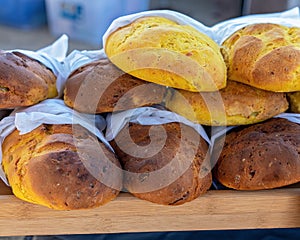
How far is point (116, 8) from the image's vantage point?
286 cm

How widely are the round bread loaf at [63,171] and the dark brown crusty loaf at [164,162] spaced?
3cm

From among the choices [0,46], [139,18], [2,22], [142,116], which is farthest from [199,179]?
[2,22]

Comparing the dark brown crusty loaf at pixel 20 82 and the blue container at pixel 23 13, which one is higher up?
the dark brown crusty loaf at pixel 20 82

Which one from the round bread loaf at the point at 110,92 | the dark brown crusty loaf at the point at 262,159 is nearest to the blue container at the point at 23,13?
the round bread loaf at the point at 110,92

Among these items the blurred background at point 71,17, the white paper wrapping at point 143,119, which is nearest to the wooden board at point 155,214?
the white paper wrapping at point 143,119

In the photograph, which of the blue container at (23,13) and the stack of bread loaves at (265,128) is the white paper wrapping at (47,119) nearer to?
the stack of bread loaves at (265,128)

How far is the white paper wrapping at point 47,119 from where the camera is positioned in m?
0.78

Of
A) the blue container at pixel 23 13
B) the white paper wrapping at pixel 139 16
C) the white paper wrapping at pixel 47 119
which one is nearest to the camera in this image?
the white paper wrapping at pixel 47 119

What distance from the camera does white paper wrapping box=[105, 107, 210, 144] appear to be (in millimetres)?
811

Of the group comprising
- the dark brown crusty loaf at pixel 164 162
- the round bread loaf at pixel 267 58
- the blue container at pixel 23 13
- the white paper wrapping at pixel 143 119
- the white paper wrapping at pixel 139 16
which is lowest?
the blue container at pixel 23 13

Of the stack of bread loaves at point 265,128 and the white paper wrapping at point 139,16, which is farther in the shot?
the white paper wrapping at point 139,16

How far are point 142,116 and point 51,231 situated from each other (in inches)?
9.8

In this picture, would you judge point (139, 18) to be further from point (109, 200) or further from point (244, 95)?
point (109, 200)

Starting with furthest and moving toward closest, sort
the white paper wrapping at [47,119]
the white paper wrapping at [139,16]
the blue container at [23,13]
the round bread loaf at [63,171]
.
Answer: the blue container at [23,13] → the white paper wrapping at [139,16] → the white paper wrapping at [47,119] → the round bread loaf at [63,171]
